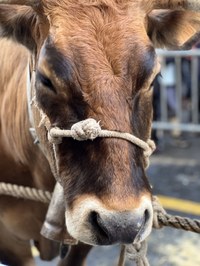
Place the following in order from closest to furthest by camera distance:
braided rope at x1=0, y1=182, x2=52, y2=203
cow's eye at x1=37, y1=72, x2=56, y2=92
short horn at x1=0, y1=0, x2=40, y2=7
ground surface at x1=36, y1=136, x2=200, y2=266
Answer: cow's eye at x1=37, y1=72, x2=56, y2=92
short horn at x1=0, y1=0, x2=40, y2=7
braided rope at x1=0, y1=182, x2=52, y2=203
ground surface at x1=36, y1=136, x2=200, y2=266

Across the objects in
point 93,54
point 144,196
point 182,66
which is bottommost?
point 182,66

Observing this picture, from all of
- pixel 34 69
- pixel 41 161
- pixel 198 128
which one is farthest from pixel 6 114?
pixel 198 128

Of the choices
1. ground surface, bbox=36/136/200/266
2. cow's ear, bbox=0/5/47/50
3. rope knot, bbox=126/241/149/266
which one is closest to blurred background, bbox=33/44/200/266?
ground surface, bbox=36/136/200/266

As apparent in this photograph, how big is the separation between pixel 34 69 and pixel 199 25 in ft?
2.56

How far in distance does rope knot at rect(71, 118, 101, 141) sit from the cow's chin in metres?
0.23

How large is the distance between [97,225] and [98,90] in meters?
0.48

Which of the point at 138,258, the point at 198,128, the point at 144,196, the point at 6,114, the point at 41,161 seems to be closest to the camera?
the point at 144,196

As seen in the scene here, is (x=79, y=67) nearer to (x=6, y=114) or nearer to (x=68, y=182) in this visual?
(x=68, y=182)

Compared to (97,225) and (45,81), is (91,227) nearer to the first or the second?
(97,225)

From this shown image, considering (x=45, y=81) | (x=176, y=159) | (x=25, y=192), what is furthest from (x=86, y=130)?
(x=176, y=159)

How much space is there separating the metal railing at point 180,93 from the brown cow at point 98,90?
4866 mm

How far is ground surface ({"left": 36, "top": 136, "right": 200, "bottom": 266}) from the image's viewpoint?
4.59 m

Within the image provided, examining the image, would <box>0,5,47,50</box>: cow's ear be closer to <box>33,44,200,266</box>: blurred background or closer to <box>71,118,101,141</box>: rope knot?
<box>71,118,101,141</box>: rope knot

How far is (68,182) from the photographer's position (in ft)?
7.13
